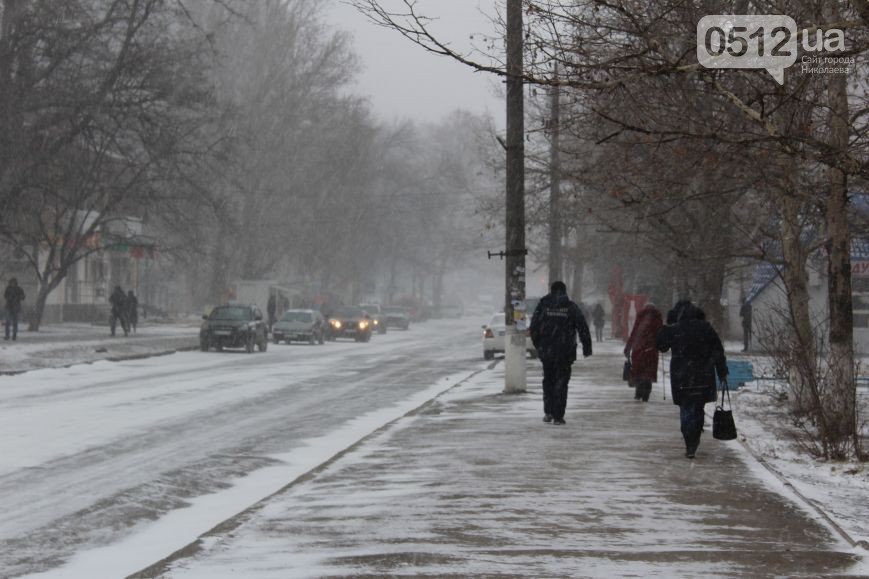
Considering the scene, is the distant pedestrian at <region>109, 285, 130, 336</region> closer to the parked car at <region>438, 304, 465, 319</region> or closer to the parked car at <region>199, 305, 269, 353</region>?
the parked car at <region>199, 305, 269, 353</region>

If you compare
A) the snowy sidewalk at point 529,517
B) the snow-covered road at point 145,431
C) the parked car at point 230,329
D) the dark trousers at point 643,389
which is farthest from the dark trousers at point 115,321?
the snowy sidewalk at point 529,517

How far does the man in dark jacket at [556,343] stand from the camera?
17859 mm

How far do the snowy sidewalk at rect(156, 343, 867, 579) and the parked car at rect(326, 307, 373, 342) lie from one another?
47.7 metres

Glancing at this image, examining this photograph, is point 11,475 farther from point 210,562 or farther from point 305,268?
point 305,268

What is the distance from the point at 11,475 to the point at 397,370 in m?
21.9

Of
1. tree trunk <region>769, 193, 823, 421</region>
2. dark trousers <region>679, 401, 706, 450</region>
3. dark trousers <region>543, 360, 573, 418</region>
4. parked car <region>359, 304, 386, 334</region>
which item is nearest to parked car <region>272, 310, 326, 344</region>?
parked car <region>359, 304, 386, 334</region>

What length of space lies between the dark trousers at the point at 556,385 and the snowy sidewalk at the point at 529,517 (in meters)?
1.30

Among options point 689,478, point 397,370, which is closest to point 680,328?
point 689,478

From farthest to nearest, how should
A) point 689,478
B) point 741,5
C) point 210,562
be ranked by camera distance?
point 741,5 → point 689,478 → point 210,562

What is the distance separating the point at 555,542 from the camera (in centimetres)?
920

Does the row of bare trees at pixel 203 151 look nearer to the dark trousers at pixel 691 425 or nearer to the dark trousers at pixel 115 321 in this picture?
the dark trousers at pixel 115 321

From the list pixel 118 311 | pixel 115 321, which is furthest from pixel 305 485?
pixel 118 311

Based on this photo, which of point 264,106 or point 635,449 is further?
point 264,106

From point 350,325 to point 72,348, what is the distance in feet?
90.0
